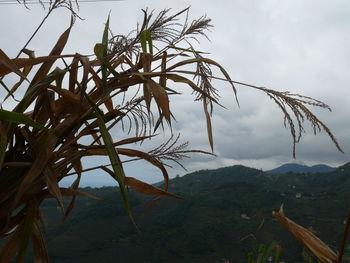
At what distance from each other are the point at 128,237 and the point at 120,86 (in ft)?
209

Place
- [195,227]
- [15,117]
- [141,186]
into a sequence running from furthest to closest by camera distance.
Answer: [195,227] → [141,186] → [15,117]

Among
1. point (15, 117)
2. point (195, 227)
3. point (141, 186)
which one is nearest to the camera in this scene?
point (15, 117)

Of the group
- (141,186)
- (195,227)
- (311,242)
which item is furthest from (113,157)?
(195,227)

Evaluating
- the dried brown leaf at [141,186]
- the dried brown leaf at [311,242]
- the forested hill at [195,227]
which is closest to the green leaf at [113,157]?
the dried brown leaf at [141,186]

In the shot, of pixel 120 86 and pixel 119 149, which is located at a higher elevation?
pixel 120 86

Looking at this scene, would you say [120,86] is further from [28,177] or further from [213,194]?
[213,194]

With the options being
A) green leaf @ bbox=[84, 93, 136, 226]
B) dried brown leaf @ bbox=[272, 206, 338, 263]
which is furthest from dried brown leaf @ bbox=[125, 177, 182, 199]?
Result: dried brown leaf @ bbox=[272, 206, 338, 263]

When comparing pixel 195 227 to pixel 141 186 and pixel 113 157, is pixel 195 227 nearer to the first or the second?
Answer: pixel 141 186

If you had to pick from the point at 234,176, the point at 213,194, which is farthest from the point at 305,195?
the point at 234,176

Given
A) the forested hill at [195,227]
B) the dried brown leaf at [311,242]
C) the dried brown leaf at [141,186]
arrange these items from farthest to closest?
the forested hill at [195,227], the dried brown leaf at [141,186], the dried brown leaf at [311,242]

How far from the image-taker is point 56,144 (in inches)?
41.2

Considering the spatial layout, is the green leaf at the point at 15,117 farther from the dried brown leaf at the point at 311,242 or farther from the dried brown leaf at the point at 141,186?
the dried brown leaf at the point at 311,242

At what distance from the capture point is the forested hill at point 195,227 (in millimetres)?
54031

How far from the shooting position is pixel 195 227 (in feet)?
209
